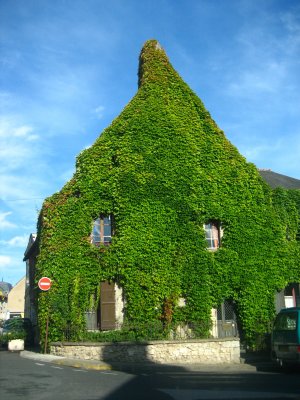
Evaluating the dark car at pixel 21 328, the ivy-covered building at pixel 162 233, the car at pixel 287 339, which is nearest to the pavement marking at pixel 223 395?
the car at pixel 287 339

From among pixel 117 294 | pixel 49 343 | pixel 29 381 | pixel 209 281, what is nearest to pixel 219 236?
pixel 209 281

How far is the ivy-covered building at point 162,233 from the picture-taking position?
62.7ft

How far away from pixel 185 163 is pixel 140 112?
3414 mm

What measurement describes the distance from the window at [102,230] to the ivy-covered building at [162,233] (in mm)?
46

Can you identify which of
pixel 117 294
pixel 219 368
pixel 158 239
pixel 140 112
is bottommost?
pixel 219 368

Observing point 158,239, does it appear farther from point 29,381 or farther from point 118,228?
point 29,381

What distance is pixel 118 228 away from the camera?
1989 centimetres

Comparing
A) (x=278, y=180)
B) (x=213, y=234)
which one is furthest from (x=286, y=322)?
(x=278, y=180)

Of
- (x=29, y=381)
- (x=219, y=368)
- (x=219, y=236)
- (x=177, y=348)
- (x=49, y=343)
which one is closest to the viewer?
(x=29, y=381)

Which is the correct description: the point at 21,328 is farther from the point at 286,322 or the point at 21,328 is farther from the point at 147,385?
the point at 147,385

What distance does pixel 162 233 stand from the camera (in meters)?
19.9

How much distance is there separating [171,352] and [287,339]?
410 cm

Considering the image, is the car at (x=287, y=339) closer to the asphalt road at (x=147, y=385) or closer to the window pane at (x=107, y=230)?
the asphalt road at (x=147, y=385)

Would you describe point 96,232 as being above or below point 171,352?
above
